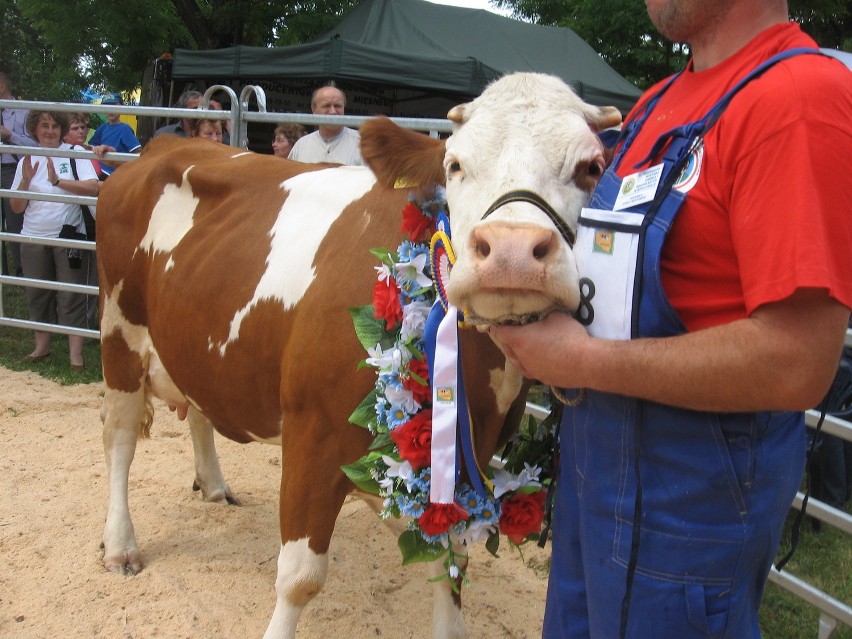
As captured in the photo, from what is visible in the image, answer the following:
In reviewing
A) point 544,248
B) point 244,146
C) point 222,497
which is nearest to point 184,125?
point 244,146

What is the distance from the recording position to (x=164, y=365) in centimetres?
321

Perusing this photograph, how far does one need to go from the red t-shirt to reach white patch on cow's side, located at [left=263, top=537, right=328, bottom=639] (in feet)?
4.82

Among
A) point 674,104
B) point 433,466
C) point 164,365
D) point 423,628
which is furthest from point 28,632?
point 674,104

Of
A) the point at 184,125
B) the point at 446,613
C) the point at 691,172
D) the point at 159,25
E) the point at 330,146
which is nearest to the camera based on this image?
the point at 691,172

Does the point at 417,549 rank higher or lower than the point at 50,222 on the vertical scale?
lower

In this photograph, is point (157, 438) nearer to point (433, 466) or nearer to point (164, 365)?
point (164, 365)

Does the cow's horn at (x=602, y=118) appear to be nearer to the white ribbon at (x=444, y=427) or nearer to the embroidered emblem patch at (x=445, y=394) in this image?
the white ribbon at (x=444, y=427)

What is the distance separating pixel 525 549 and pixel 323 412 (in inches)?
69.9

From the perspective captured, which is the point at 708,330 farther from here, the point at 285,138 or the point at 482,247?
the point at 285,138

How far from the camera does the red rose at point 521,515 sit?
2.11 meters

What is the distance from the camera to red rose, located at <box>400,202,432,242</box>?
2072 mm

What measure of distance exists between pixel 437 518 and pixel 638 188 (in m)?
1.05

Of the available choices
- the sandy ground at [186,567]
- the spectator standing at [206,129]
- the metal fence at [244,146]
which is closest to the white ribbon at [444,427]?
the sandy ground at [186,567]

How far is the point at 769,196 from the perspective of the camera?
1.11m
